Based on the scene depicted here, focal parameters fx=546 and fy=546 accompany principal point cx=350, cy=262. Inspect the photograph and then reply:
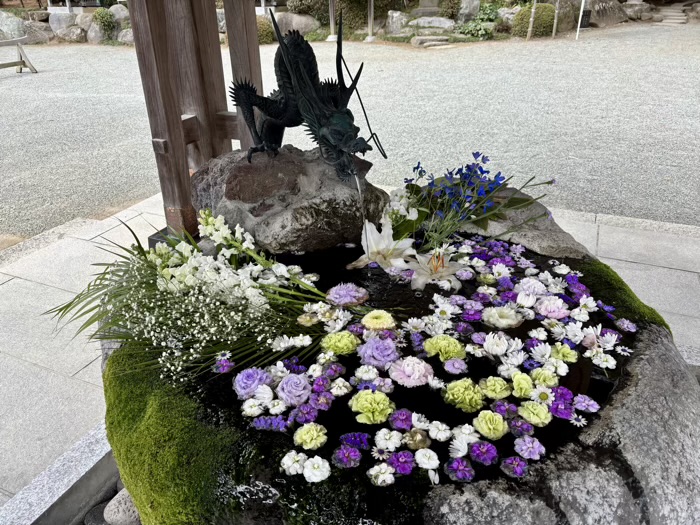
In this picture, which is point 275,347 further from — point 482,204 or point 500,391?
point 482,204

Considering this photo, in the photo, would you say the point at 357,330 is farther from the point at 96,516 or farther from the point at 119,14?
the point at 119,14

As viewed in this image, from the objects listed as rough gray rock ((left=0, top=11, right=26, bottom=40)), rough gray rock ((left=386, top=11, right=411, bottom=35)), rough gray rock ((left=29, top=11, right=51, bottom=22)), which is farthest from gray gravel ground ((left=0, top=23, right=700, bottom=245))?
rough gray rock ((left=29, top=11, right=51, bottom=22))

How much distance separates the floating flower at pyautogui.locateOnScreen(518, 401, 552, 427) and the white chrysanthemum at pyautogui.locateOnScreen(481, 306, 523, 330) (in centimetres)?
43

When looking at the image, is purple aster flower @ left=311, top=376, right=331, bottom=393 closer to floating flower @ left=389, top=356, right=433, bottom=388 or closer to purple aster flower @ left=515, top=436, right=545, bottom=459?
floating flower @ left=389, top=356, right=433, bottom=388

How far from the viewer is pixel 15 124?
8.34m

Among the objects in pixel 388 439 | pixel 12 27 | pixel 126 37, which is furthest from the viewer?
pixel 12 27

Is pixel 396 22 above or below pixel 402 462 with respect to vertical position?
above

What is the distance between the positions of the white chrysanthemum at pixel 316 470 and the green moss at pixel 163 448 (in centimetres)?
22

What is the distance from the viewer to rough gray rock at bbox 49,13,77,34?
17016 millimetres

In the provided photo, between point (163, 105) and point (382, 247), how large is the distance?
5.57ft

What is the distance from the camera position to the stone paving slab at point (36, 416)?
2.45 m

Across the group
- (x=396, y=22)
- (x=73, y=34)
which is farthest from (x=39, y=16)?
(x=396, y=22)

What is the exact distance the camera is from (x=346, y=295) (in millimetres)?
2076

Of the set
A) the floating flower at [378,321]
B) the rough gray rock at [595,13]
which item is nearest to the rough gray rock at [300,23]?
the rough gray rock at [595,13]
